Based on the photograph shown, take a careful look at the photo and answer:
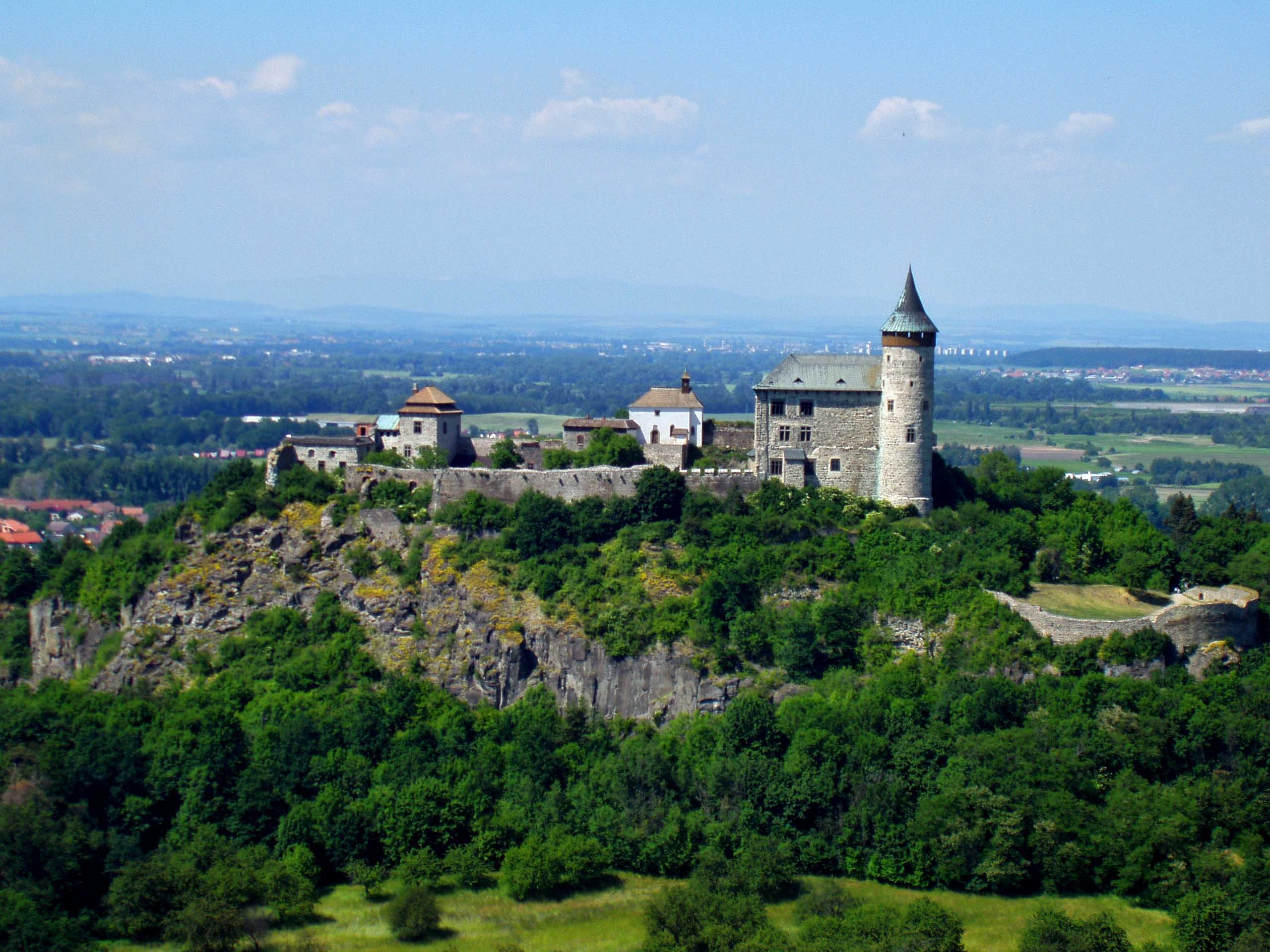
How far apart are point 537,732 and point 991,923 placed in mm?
16005

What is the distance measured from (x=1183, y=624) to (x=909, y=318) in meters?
15.0

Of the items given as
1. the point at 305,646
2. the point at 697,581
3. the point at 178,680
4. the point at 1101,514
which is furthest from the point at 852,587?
the point at 178,680

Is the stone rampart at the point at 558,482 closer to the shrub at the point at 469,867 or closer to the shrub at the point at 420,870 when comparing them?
the shrub at the point at 469,867

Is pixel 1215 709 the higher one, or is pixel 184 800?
pixel 1215 709

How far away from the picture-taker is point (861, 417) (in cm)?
6194

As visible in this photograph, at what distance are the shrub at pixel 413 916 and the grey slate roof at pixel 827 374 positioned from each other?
2429 centimetres

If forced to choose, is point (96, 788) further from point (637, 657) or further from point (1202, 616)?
point (1202, 616)

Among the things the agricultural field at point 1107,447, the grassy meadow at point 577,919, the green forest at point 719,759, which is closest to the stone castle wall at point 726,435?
the green forest at point 719,759

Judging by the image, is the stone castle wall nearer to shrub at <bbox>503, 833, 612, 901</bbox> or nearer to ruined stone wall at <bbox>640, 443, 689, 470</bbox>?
ruined stone wall at <bbox>640, 443, 689, 470</bbox>

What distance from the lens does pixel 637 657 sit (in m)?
56.5

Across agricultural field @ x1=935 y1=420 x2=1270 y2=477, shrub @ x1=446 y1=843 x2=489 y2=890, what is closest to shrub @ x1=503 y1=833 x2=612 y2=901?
shrub @ x1=446 y1=843 x2=489 y2=890

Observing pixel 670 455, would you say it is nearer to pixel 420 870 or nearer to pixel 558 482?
pixel 558 482

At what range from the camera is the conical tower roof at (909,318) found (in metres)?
59.9

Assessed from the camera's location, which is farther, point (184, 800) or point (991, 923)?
point (184, 800)
